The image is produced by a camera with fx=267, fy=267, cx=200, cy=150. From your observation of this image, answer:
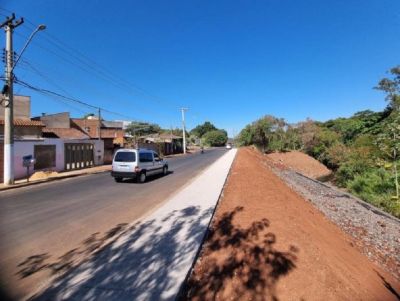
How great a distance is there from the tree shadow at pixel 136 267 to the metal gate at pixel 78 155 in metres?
18.6

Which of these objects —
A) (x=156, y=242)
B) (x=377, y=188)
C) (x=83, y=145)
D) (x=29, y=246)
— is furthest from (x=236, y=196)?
(x=83, y=145)

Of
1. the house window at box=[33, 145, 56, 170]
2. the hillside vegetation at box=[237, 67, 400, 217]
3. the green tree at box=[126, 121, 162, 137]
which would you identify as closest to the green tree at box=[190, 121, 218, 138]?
the green tree at box=[126, 121, 162, 137]

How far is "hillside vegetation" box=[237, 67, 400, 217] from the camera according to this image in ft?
45.5

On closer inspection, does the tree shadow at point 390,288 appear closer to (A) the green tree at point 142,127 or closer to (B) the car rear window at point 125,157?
(B) the car rear window at point 125,157

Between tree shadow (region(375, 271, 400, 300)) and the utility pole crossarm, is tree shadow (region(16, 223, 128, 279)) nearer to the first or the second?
tree shadow (region(375, 271, 400, 300))

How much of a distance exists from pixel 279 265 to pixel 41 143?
20120 millimetres

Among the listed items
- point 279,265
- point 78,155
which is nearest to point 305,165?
point 78,155

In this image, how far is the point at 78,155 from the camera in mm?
24266

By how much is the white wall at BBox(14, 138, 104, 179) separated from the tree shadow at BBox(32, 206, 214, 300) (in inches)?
584


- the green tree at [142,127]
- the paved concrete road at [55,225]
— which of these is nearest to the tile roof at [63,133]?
the paved concrete road at [55,225]

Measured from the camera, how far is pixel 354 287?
447cm

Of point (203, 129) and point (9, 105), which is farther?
point (203, 129)

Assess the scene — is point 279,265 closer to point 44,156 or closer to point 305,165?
point 44,156

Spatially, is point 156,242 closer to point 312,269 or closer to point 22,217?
point 312,269
